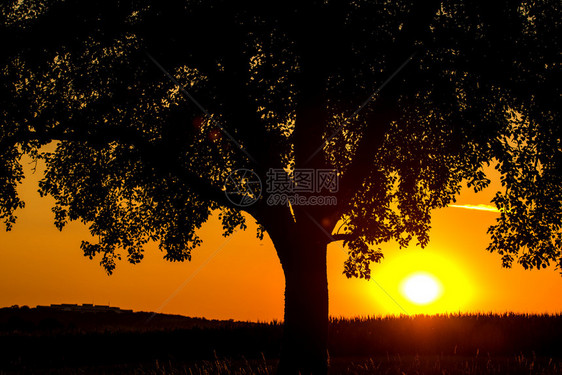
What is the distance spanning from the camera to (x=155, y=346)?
855 inches

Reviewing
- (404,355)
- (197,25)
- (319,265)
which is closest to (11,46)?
(197,25)

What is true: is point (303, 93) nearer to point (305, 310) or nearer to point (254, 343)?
point (305, 310)

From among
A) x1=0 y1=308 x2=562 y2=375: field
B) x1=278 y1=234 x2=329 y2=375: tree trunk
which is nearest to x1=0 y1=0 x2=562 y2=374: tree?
x1=278 y1=234 x2=329 y2=375: tree trunk

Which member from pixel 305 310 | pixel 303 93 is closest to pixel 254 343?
pixel 305 310

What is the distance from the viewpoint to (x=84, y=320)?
27797mm

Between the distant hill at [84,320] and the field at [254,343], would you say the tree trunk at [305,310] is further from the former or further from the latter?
the distant hill at [84,320]

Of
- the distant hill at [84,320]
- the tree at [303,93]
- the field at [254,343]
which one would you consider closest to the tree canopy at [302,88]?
the tree at [303,93]

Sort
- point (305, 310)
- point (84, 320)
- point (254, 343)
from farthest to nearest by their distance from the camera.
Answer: point (84, 320)
point (254, 343)
point (305, 310)

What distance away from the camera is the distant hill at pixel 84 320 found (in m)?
23.9

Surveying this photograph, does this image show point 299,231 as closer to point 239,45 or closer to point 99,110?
point 239,45

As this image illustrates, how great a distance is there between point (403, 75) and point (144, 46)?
21.0 feet

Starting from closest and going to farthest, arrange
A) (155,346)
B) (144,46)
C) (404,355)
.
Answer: (144,46) → (404,355) → (155,346)

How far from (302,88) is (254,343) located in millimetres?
10838

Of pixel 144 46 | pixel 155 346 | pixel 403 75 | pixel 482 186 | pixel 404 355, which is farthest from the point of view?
pixel 155 346
